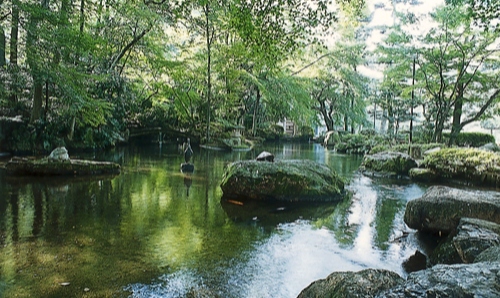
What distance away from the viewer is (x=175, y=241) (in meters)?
4.80

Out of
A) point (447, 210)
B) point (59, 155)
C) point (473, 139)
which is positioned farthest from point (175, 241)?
point (473, 139)

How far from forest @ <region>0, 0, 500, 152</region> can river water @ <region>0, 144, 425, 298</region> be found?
3.12 m

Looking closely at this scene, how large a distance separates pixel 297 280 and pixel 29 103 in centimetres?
1596

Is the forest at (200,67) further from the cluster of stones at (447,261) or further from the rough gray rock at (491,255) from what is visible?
the rough gray rock at (491,255)

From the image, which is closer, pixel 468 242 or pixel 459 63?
pixel 468 242

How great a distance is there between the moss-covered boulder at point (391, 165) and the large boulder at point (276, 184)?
4506 millimetres

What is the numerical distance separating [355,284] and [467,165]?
31.2 feet

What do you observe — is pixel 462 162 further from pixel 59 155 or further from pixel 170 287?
pixel 59 155

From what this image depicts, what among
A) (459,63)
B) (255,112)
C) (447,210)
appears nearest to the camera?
(447,210)

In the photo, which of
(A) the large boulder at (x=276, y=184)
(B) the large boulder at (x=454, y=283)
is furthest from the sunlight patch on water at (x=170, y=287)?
(A) the large boulder at (x=276, y=184)

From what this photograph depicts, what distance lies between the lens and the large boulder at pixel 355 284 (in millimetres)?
2250

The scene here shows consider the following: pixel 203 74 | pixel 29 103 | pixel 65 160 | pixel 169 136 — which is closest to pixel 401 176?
pixel 65 160

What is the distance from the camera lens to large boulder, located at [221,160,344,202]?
7289 mm

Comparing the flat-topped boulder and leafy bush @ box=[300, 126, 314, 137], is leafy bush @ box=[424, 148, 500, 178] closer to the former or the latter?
the flat-topped boulder
